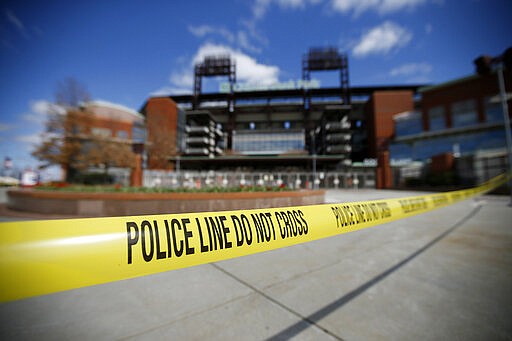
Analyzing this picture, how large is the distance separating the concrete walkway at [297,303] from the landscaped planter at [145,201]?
2.69m

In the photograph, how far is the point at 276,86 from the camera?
6612 centimetres

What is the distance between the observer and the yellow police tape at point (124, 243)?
2.43ft

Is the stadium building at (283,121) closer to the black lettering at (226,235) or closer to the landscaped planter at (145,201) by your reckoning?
the landscaped planter at (145,201)

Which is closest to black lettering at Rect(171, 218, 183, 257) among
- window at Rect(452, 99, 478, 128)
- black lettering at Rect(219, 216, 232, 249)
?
black lettering at Rect(219, 216, 232, 249)

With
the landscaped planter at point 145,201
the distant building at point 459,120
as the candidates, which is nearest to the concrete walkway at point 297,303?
the landscaped planter at point 145,201

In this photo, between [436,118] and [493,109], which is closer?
[493,109]

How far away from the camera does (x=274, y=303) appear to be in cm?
226

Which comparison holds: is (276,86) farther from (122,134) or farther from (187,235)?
(187,235)

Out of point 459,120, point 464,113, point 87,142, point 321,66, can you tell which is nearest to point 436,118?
point 459,120

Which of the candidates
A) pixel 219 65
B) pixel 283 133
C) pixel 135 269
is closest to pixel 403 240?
pixel 135 269

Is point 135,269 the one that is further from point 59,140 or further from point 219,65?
point 219,65

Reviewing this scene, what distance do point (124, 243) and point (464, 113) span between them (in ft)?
182

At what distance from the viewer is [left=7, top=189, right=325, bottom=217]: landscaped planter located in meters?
6.21

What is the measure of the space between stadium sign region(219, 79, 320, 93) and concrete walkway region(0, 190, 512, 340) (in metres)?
68.6
